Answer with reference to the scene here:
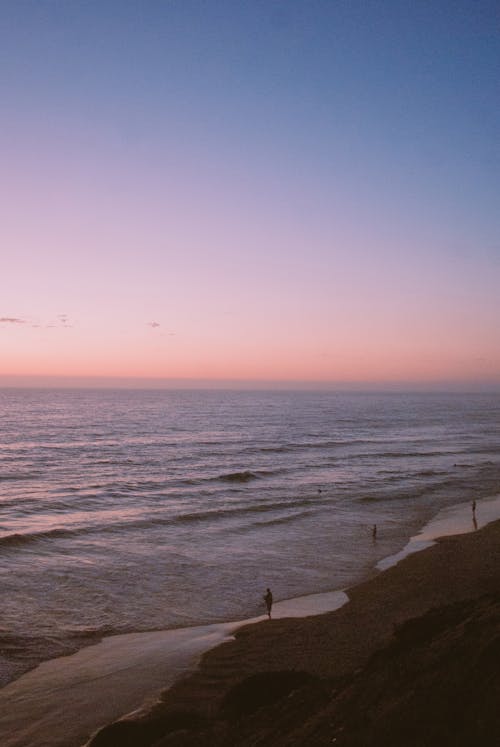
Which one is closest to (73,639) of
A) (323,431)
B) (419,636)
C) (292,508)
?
(419,636)

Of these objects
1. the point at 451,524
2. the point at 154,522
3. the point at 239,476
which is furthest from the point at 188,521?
the point at 451,524

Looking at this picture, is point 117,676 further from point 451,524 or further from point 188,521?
point 451,524

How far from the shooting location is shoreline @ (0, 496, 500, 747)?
1101 centimetres

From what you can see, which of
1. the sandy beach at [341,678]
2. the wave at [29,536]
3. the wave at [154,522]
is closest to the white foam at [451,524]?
the sandy beach at [341,678]

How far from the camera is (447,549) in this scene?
2358 cm

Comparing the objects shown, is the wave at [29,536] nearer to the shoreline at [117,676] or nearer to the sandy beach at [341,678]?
the shoreline at [117,676]

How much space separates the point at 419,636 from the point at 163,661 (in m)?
7.07

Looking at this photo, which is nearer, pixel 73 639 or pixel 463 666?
pixel 463 666

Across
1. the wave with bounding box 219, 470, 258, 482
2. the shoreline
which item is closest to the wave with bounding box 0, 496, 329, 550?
the wave with bounding box 219, 470, 258, 482

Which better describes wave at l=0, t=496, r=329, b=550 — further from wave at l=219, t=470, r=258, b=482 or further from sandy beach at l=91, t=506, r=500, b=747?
sandy beach at l=91, t=506, r=500, b=747

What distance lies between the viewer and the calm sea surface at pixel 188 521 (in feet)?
59.9

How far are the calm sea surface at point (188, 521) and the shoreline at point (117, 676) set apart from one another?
101 cm

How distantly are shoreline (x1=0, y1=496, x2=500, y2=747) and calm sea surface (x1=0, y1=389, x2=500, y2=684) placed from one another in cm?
101

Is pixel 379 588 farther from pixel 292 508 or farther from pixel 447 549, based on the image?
pixel 292 508
